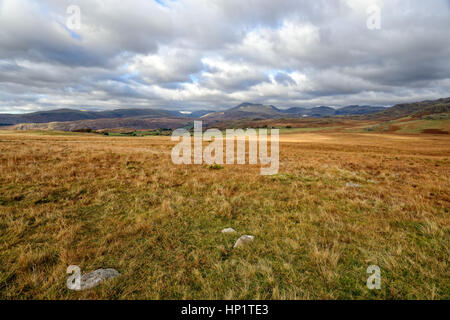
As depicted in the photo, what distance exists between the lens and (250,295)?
11.9ft

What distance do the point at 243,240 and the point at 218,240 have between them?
76 cm

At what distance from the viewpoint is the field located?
3732 mm

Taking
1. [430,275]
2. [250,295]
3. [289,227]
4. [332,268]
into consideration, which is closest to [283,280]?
[250,295]

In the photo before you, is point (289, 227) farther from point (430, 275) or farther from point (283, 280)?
point (430, 275)

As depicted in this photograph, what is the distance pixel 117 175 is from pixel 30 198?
13.7ft

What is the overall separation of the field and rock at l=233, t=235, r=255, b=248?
18 centimetres

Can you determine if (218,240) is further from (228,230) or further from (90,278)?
(90,278)

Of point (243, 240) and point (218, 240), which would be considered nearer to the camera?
point (243, 240)

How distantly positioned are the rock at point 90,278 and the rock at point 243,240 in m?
2.94

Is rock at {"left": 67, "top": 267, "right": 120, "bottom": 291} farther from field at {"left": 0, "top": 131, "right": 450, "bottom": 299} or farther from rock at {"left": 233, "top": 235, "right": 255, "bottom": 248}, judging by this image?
rock at {"left": 233, "top": 235, "right": 255, "bottom": 248}

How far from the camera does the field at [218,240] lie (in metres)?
3.73

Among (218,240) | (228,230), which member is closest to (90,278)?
(218,240)

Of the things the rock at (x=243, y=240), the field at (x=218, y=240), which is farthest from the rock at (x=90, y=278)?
the rock at (x=243, y=240)

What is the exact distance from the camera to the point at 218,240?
18.2 ft
